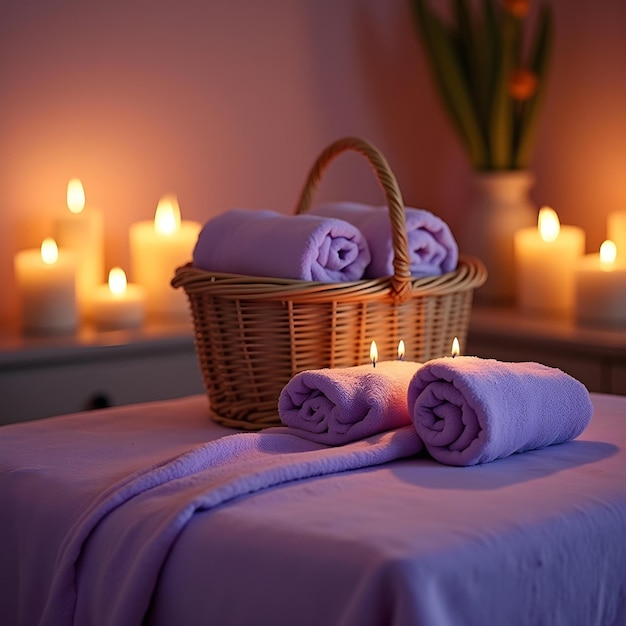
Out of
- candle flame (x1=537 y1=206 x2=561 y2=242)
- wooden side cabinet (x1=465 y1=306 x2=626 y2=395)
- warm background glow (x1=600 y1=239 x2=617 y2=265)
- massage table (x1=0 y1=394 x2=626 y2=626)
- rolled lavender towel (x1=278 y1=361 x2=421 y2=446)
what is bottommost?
wooden side cabinet (x1=465 y1=306 x2=626 y2=395)

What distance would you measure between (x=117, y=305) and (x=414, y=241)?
78cm

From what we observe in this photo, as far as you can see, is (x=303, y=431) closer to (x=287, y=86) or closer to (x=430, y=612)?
(x=430, y=612)

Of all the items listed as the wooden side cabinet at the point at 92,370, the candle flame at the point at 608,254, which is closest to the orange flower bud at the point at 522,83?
the candle flame at the point at 608,254

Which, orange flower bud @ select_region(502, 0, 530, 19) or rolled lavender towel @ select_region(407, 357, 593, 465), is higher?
orange flower bud @ select_region(502, 0, 530, 19)

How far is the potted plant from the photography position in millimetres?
2174

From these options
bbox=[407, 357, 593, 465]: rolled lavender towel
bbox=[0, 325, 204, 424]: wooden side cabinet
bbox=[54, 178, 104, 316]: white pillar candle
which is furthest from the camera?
bbox=[54, 178, 104, 316]: white pillar candle

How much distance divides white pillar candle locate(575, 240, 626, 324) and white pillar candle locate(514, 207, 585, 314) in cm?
12

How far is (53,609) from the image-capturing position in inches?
31.6

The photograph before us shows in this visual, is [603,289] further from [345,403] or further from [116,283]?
[345,403]

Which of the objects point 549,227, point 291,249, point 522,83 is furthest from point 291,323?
point 522,83

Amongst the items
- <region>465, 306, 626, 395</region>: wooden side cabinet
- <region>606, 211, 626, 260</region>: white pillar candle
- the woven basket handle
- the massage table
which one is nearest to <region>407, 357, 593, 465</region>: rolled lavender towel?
the massage table

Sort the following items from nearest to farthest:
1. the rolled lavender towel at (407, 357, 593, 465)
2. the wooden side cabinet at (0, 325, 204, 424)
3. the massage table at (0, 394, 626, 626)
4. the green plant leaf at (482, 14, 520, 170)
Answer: the massage table at (0, 394, 626, 626), the rolled lavender towel at (407, 357, 593, 465), the wooden side cabinet at (0, 325, 204, 424), the green plant leaf at (482, 14, 520, 170)

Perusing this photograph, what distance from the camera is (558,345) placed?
1.80 metres

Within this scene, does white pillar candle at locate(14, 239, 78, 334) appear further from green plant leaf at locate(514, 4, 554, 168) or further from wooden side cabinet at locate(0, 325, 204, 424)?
green plant leaf at locate(514, 4, 554, 168)
